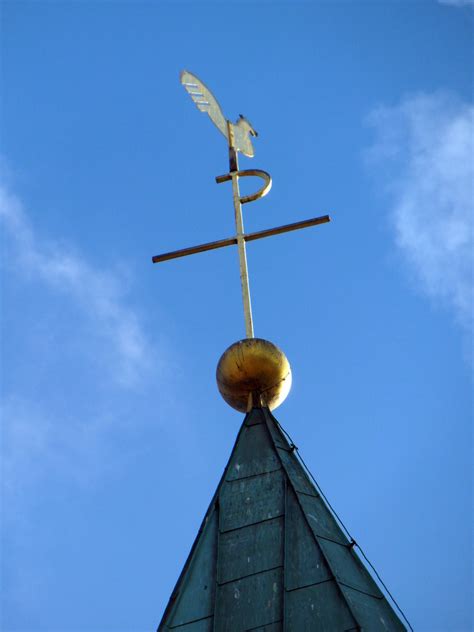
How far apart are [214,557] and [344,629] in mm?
1755

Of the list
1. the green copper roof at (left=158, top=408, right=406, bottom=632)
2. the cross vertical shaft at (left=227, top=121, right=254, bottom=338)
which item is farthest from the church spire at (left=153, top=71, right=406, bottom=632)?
the cross vertical shaft at (left=227, top=121, right=254, bottom=338)

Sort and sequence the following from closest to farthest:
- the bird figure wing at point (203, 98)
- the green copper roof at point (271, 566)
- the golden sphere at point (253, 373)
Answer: the green copper roof at point (271, 566)
the golden sphere at point (253, 373)
the bird figure wing at point (203, 98)

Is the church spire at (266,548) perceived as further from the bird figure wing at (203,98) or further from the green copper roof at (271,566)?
the bird figure wing at (203,98)

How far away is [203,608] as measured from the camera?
31.2 feet

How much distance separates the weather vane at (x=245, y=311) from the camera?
12.2 metres

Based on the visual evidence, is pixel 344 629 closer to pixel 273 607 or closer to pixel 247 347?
pixel 273 607


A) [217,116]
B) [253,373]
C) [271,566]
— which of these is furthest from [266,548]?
[217,116]

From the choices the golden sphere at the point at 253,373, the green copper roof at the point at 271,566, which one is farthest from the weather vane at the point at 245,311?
the green copper roof at the point at 271,566

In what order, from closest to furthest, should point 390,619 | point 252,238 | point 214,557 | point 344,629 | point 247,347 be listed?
point 344,629 < point 390,619 < point 214,557 < point 247,347 < point 252,238

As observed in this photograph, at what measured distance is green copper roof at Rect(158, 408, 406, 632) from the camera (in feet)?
29.8

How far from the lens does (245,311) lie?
13008mm

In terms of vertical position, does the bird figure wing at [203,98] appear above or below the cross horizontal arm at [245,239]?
above

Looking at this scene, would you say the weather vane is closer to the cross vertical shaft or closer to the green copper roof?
the cross vertical shaft

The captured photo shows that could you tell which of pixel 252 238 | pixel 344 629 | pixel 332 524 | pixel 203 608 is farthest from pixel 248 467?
pixel 252 238
